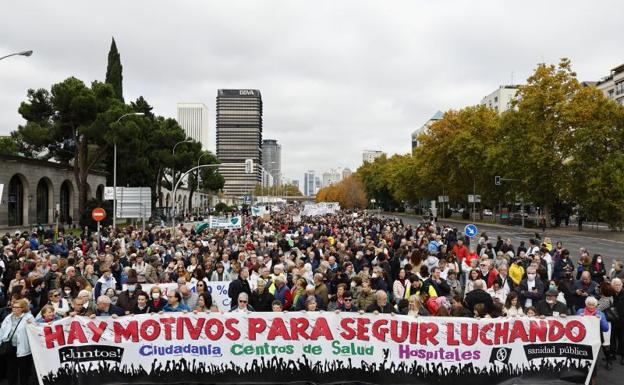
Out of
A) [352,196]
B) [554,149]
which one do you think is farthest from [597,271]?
[352,196]

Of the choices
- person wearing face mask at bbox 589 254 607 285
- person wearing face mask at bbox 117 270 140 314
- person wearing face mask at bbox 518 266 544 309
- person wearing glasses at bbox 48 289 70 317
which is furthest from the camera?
person wearing face mask at bbox 589 254 607 285

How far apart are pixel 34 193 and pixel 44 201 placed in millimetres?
3375

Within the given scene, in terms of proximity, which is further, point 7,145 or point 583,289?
point 7,145

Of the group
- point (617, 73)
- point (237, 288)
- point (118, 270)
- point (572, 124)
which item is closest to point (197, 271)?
point (237, 288)

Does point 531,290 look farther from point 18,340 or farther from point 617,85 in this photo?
point 617,85

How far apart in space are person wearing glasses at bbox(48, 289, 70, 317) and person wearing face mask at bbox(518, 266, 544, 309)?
7.72m

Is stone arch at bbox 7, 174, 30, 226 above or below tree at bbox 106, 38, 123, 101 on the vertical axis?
below

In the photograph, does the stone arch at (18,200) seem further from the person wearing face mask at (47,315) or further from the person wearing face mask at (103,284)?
the person wearing face mask at (47,315)

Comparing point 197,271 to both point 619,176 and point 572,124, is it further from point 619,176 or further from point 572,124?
point 572,124

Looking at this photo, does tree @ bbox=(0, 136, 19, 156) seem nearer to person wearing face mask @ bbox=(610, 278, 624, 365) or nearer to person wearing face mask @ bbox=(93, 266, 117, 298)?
person wearing face mask @ bbox=(93, 266, 117, 298)

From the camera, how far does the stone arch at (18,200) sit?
37.8m

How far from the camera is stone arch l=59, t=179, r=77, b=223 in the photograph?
1815 inches

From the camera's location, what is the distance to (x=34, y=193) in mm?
39781

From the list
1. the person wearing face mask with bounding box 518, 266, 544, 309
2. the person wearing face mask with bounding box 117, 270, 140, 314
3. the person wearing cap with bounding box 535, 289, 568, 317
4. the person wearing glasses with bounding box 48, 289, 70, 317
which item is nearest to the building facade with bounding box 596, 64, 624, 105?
the person wearing face mask with bounding box 518, 266, 544, 309
